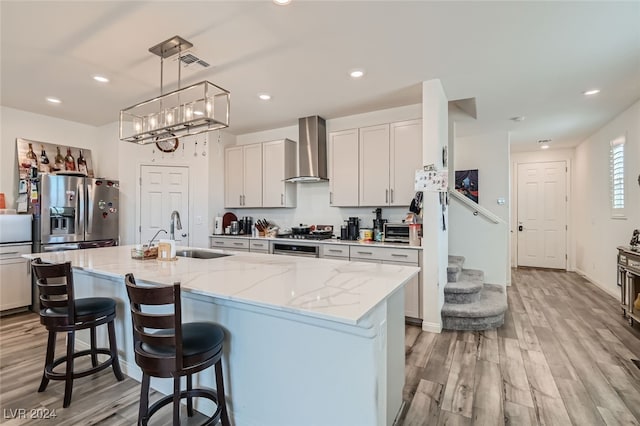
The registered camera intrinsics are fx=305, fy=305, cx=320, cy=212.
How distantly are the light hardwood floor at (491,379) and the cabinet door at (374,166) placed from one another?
1.68 meters

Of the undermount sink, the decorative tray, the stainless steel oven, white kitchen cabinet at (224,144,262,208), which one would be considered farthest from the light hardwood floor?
white kitchen cabinet at (224,144,262,208)

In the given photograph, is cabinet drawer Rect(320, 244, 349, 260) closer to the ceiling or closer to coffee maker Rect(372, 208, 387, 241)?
coffee maker Rect(372, 208, 387, 241)

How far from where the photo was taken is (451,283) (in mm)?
3770

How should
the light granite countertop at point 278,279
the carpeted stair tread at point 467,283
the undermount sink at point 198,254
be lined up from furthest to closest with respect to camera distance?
the carpeted stair tread at point 467,283 < the undermount sink at point 198,254 < the light granite countertop at point 278,279

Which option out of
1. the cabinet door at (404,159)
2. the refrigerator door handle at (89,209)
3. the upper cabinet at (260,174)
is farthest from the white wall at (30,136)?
the cabinet door at (404,159)

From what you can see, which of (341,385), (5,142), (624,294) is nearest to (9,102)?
(5,142)

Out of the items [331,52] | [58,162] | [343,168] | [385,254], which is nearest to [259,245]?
[343,168]

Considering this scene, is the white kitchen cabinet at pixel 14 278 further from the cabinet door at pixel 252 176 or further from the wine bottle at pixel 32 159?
the cabinet door at pixel 252 176

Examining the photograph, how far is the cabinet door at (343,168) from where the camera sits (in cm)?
419

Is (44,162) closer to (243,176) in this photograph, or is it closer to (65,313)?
(243,176)

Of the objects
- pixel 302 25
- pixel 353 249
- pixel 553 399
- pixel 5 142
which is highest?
pixel 302 25

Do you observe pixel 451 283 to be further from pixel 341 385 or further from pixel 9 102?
pixel 9 102

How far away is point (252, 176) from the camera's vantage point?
5047 millimetres

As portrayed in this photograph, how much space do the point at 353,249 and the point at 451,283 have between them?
128cm
